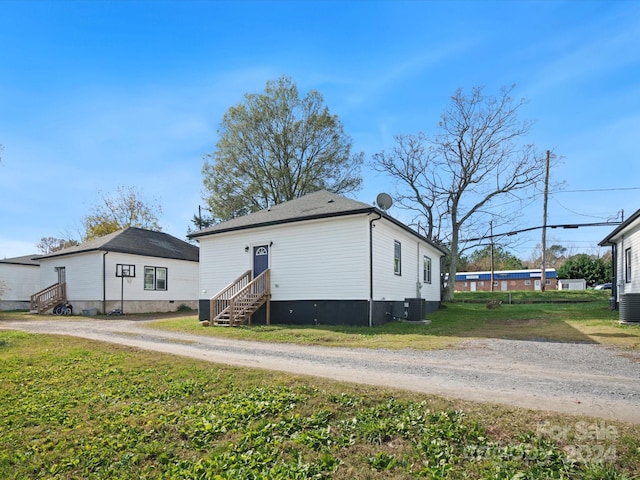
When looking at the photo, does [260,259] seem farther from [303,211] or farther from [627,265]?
[627,265]

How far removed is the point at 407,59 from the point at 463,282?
54.3 metres

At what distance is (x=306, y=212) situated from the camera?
14.8m

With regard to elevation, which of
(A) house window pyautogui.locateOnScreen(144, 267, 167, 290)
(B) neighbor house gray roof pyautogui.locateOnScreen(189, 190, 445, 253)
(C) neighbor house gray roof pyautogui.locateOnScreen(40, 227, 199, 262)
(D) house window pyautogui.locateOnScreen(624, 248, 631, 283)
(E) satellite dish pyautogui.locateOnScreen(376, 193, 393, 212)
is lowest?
(A) house window pyautogui.locateOnScreen(144, 267, 167, 290)

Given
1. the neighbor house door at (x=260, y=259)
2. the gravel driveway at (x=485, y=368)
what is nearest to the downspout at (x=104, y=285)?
the neighbor house door at (x=260, y=259)

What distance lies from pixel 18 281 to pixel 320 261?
1062 inches

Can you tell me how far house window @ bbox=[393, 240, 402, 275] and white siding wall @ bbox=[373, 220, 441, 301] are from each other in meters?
0.18

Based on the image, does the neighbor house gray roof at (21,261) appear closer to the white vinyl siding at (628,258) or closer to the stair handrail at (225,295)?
the stair handrail at (225,295)

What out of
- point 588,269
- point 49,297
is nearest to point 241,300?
point 49,297

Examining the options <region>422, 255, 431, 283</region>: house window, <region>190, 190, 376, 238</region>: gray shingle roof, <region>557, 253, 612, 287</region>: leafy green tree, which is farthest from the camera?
<region>557, 253, 612, 287</region>: leafy green tree

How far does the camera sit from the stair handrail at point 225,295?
14.4 metres

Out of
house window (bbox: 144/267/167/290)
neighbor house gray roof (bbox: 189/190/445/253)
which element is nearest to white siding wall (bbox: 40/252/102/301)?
house window (bbox: 144/267/167/290)

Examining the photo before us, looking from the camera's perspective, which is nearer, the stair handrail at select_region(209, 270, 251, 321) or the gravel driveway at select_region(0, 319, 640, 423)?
the gravel driveway at select_region(0, 319, 640, 423)

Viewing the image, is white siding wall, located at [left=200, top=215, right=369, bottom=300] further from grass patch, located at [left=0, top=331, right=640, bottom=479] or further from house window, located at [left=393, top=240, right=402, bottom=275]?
grass patch, located at [left=0, top=331, right=640, bottom=479]

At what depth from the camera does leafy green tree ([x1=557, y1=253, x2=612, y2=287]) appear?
135ft
